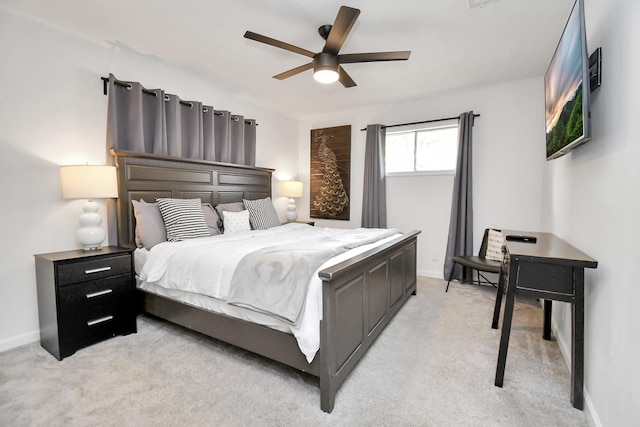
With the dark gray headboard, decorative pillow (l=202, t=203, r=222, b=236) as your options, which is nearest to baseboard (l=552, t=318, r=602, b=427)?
decorative pillow (l=202, t=203, r=222, b=236)

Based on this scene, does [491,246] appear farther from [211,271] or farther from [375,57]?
[211,271]

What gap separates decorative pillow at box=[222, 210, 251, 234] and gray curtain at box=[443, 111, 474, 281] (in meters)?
2.73

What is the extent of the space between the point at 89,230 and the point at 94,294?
20.6 inches

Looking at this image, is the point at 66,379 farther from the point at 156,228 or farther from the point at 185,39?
the point at 185,39

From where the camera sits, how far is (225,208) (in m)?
3.51

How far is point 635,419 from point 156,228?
3142 millimetres

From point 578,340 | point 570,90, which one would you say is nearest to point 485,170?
point 570,90

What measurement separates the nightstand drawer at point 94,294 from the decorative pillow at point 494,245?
3812mm

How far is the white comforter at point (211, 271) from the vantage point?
1.59 metres

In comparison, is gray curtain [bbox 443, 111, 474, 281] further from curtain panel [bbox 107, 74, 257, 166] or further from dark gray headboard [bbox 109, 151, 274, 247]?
curtain panel [bbox 107, 74, 257, 166]

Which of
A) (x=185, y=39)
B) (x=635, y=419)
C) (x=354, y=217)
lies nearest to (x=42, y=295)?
(x=185, y=39)

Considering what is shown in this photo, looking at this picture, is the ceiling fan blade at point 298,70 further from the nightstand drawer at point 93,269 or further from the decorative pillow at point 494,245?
the decorative pillow at point 494,245

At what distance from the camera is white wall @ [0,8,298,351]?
7.30ft

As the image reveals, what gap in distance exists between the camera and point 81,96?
2.59m
